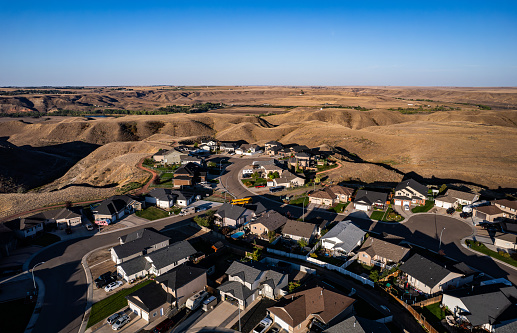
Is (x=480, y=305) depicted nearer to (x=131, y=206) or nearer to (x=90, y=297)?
(x=90, y=297)

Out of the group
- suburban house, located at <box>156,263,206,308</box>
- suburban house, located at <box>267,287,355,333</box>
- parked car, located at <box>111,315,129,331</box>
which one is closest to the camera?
suburban house, located at <box>267,287,355,333</box>

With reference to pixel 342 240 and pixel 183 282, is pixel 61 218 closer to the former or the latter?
pixel 183 282

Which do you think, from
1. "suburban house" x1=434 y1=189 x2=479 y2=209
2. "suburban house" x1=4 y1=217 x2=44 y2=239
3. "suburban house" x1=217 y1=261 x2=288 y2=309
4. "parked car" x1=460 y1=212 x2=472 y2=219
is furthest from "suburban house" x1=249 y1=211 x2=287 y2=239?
"suburban house" x1=4 y1=217 x2=44 y2=239

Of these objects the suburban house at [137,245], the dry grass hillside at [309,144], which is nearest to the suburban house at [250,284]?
the suburban house at [137,245]

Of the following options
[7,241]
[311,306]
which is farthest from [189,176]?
[311,306]

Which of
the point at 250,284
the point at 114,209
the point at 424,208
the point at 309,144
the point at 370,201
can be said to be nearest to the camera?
the point at 250,284

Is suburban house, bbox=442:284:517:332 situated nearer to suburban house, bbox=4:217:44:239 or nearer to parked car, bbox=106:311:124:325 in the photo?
parked car, bbox=106:311:124:325
